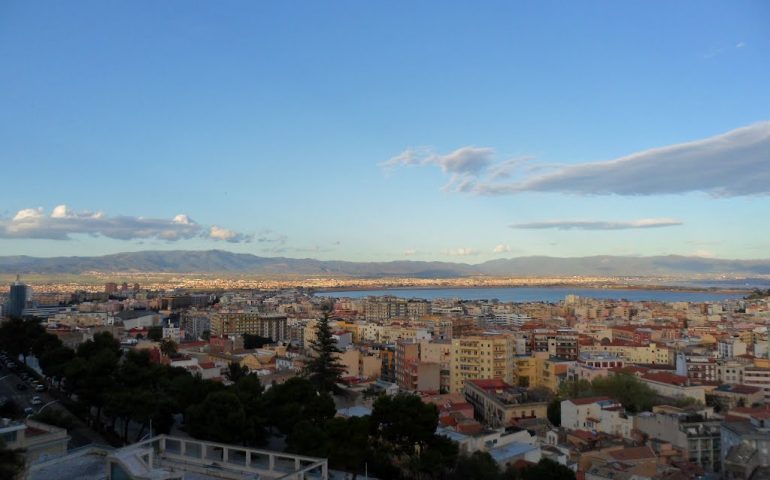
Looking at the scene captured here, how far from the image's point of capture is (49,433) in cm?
959

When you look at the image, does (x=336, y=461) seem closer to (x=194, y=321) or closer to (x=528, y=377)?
(x=528, y=377)

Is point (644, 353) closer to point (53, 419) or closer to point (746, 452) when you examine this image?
point (746, 452)

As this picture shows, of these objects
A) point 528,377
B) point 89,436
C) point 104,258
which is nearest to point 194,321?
point 528,377

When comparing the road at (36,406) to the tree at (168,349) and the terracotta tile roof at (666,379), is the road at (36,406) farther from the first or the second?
the terracotta tile roof at (666,379)

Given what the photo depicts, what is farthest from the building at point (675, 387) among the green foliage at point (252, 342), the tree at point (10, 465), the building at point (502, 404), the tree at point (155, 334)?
the tree at point (155, 334)

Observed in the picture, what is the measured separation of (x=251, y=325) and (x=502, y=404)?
1073 inches

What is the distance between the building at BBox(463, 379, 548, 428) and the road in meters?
10.9

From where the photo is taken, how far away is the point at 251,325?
143ft

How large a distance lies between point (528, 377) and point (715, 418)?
1104 cm

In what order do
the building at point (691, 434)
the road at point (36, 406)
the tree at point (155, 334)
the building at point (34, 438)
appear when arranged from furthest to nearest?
the tree at point (155, 334), the building at point (691, 434), the road at point (36, 406), the building at point (34, 438)

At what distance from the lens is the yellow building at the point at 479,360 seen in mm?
26078

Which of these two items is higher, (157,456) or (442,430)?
(157,456)

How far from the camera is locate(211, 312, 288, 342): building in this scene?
4322cm

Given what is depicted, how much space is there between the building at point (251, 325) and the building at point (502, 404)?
23178 mm
